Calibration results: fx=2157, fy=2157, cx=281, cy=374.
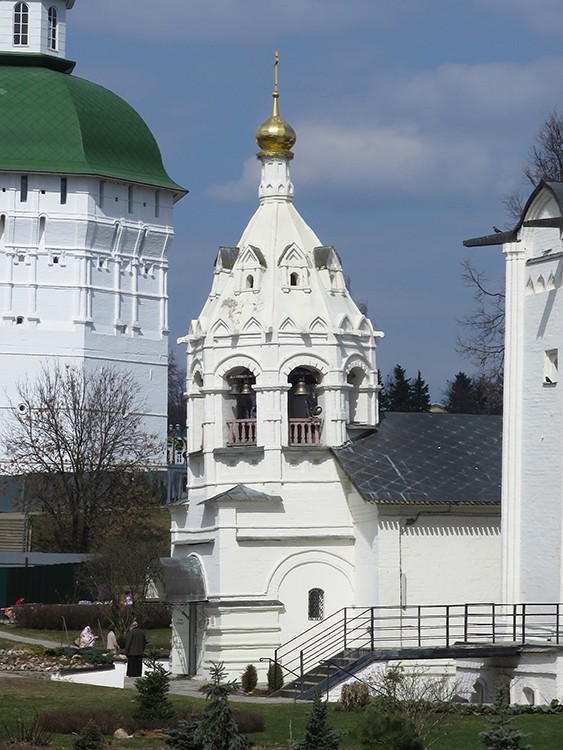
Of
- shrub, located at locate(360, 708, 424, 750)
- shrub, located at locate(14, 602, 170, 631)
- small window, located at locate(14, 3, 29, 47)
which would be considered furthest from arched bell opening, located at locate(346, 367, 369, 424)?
small window, located at locate(14, 3, 29, 47)

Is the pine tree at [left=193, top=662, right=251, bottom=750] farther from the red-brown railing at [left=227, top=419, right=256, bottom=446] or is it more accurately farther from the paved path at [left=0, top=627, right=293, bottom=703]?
the red-brown railing at [left=227, top=419, right=256, bottom=446]

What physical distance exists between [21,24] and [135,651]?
52.0 meters

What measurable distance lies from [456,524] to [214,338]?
18.2 feet

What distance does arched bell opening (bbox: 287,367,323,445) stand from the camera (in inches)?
1538

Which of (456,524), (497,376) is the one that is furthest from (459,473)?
(497,376)

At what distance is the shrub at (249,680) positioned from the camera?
3609 cm

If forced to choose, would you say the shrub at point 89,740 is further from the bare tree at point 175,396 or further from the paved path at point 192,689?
the bare tree at point 175,396

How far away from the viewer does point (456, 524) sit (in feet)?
124

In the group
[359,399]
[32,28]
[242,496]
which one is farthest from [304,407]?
[32,28]

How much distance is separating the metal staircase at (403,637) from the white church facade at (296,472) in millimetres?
282

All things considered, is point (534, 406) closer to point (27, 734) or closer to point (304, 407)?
point (304, 407)

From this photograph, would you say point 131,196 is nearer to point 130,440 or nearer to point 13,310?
point 13,310

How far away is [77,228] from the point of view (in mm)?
77438

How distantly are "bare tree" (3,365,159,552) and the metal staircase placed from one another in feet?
78.1
